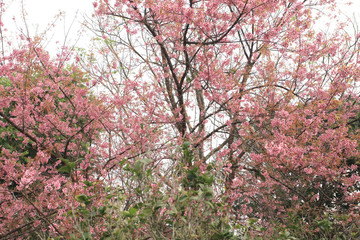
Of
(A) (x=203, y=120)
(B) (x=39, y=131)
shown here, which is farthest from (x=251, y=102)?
(B) (x=39, y=131)

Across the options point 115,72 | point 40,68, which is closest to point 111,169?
point 40,68

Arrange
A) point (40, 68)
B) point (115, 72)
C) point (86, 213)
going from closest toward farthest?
point (86, 213)
point (40, 68)
point (115, 72)

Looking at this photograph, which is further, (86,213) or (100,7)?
(100,7)

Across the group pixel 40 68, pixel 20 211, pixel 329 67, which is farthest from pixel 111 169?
pixel 329 67

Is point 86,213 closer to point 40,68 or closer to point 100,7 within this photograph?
point 40,68

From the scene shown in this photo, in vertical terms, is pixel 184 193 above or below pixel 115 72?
below

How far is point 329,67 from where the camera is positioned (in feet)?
22.8

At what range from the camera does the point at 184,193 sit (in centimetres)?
247

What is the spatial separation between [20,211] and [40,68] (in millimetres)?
2530

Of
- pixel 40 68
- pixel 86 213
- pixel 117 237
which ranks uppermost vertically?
pixel 40 68

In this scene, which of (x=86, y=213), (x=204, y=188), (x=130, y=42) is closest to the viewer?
(x=204, y=188)

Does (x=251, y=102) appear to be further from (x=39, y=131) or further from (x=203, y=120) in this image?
(x=39, y=131)

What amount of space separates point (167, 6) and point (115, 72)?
3.69 metres

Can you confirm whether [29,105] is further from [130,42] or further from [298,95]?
[298,95]
